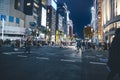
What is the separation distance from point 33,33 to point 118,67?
10981 cm

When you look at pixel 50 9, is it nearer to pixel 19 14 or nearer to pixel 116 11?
pixel 19 14

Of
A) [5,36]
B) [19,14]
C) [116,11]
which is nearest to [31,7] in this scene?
[19,14]

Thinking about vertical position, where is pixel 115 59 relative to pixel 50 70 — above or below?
above

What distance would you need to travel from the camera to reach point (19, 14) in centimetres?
10731

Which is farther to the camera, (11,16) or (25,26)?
(25,26)

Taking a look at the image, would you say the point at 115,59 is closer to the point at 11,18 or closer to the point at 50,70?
the point at 50,70

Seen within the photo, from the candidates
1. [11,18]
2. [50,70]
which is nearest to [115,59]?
[50,70]

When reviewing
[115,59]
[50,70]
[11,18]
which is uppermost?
[11,18]

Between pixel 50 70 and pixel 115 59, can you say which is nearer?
pixel 115 59

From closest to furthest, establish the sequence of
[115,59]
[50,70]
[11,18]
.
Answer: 1. [115,59]
2. [50,70]
3. [11,18]

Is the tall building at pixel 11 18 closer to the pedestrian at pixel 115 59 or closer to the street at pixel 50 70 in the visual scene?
the street at pixel 50 70

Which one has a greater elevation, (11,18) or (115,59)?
(11,18)

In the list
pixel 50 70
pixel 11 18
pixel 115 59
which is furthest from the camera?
pixel 11 18

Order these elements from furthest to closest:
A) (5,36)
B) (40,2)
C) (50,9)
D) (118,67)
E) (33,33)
A: (50,9)
(40,2)
(33,33)
(5,36)
(118,67)
